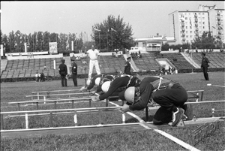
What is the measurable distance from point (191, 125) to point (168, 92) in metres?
0.84

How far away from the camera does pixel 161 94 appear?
596 cm

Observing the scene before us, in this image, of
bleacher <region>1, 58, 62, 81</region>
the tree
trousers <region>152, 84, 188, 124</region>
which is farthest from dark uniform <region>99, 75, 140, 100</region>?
bleacher <region>1, 58, 62, 81</region>

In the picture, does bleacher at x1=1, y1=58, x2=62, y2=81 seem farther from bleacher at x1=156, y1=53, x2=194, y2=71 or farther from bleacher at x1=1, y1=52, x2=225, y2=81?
bleacher at x1=156, y1=53, x2=194, y2=71

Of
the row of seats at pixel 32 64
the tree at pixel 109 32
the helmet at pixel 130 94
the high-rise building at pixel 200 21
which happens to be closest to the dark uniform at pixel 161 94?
the helmet at pixel 130 94

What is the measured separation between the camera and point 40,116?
9062mm

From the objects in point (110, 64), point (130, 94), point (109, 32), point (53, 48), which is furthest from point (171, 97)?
point (109, 32)

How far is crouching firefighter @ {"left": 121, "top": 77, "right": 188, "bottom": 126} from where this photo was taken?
592 cm

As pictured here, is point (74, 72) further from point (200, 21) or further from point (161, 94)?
point (161, 94)

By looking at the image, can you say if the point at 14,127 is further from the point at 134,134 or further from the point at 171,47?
the point at 171,47

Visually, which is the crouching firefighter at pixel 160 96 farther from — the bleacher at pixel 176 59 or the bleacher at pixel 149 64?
the bleacher at pixel 176 59

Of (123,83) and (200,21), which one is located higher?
(200,21)

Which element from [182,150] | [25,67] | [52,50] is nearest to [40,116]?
[182,150]

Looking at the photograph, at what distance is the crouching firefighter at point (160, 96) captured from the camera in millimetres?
5922

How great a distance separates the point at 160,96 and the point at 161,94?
0.14 ft
